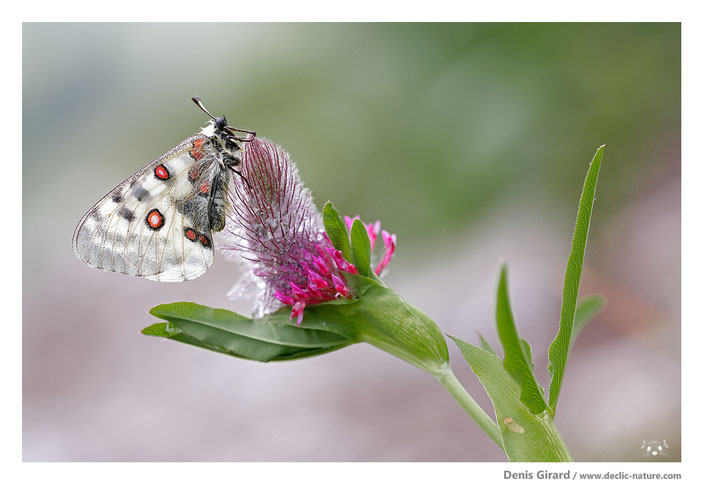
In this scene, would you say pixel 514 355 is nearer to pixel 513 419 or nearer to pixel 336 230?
pixel 513 419

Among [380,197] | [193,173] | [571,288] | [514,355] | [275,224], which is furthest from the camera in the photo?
[380,197]

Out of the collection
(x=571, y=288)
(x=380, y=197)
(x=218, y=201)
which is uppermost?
(x=380, y=197)

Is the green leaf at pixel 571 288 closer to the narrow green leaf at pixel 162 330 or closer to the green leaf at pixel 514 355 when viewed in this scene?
the green leaf at pixel 514 355

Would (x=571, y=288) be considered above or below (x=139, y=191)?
below

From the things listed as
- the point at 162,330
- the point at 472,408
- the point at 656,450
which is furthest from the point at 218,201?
the point at 656,450

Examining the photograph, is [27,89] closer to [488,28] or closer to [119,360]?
[119,360]

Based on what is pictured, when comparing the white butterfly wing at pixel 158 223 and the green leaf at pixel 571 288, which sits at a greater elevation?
the white butterfly wing at pixel 158 223

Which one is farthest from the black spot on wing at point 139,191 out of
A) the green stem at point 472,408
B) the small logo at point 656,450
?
the small logo at point 656,450
